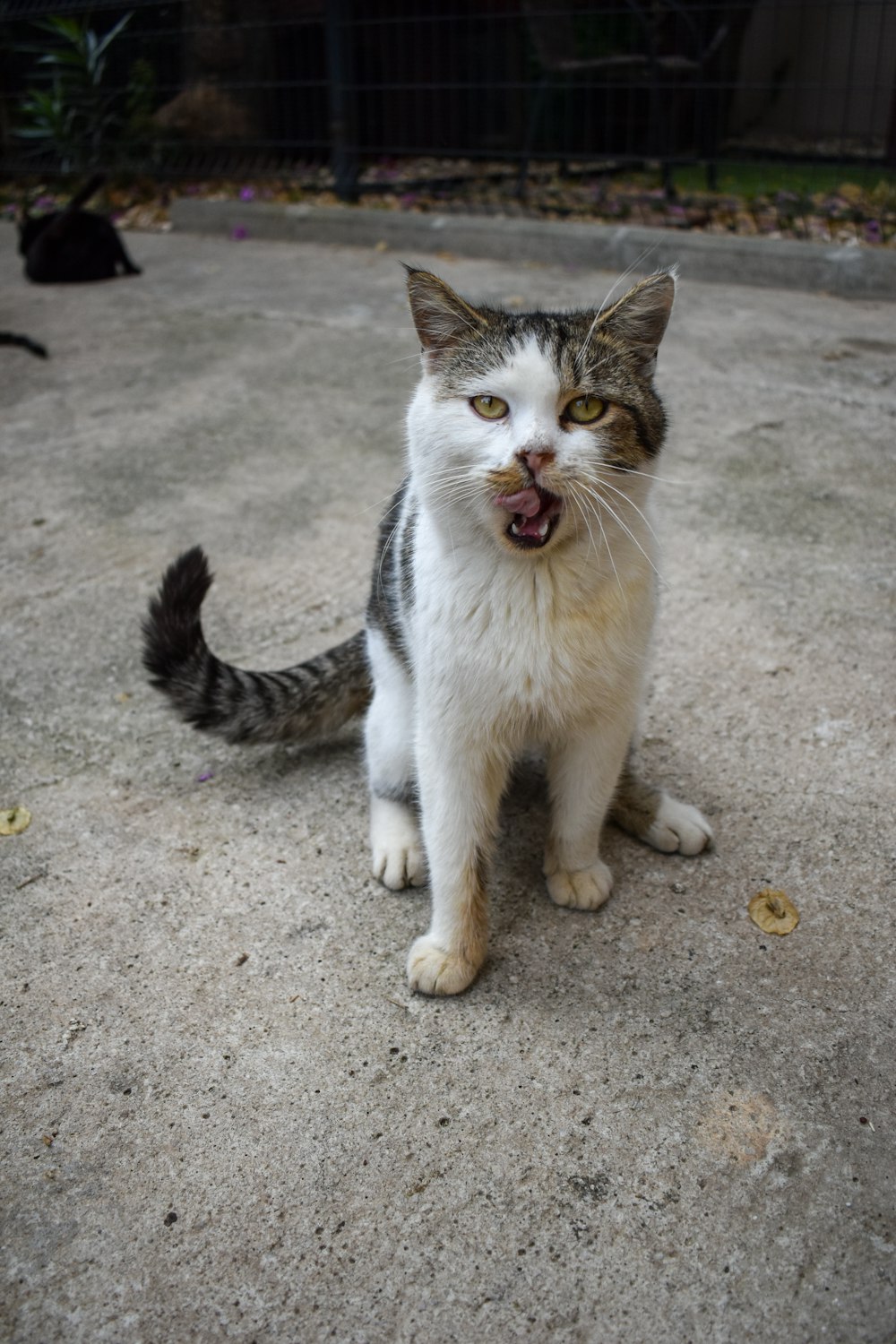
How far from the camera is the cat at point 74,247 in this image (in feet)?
21.1

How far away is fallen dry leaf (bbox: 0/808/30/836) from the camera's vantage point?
2332mm

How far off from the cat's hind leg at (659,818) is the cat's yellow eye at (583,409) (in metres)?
0.85

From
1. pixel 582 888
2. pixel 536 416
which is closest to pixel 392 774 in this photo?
pixel 582 888

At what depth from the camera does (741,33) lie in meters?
8.80

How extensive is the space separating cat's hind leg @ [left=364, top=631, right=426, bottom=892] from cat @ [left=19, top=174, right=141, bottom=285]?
5437mm

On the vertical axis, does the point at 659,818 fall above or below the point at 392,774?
below

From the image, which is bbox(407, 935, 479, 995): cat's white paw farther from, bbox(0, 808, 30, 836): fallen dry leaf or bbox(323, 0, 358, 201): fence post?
bbox(323, 0, 358, 201): fence post

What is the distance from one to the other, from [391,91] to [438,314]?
25.7 feet

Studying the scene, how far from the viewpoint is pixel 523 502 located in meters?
1.61

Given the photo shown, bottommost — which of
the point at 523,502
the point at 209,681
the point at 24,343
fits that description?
the point at 209,681

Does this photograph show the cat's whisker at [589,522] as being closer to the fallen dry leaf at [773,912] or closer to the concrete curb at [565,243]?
the fallen dry leaf at [773,912]

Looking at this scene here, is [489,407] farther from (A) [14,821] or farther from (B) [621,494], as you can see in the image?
(A) [14,821]

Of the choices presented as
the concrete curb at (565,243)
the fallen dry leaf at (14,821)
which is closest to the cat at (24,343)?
the concrete curb at (565,243)

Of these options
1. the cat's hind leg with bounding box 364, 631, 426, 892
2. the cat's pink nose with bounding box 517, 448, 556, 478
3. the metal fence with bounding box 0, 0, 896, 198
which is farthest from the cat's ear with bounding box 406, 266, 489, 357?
the metal fence with bounding box 0, 0, 896, 198
